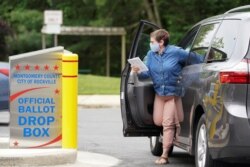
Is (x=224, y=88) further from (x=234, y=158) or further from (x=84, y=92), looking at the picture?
(x=84, y=92)

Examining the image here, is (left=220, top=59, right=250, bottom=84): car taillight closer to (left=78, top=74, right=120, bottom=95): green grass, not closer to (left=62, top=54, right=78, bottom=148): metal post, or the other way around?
(left=62, top=54, right=78, bottom=148): metal post

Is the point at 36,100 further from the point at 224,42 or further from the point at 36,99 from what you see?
the point at 224,42

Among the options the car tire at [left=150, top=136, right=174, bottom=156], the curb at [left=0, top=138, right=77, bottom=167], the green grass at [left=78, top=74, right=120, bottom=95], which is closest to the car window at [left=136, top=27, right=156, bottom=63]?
the car tire at [left=150, top=136, right=174, bottom=156]

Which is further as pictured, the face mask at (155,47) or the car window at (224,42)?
the face mask at (155,47)

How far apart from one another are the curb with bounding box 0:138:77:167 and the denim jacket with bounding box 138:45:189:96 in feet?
4.44

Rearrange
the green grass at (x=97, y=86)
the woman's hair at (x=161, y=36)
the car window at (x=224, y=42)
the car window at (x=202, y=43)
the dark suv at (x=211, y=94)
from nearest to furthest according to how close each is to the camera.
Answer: the dark suv at (x=211, y=94) → the car window at (x=224, y=42) → the car window at (x=202, y=43) → the woman's hair at (x=161, y=36) → the green grass at (x=97, y=86)

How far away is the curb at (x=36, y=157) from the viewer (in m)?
8.66

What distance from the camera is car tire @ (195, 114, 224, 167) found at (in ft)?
25.3

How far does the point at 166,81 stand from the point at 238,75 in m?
2.07

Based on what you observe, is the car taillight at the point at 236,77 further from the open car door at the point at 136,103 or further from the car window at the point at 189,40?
the car window at the point at 189,40

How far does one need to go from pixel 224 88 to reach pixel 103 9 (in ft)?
107

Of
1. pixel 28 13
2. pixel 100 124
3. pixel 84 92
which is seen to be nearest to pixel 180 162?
pixel 100 124

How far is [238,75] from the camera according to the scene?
280 inches

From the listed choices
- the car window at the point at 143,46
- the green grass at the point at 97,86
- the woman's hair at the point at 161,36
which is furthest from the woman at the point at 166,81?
the green grass at the point at 97,86
